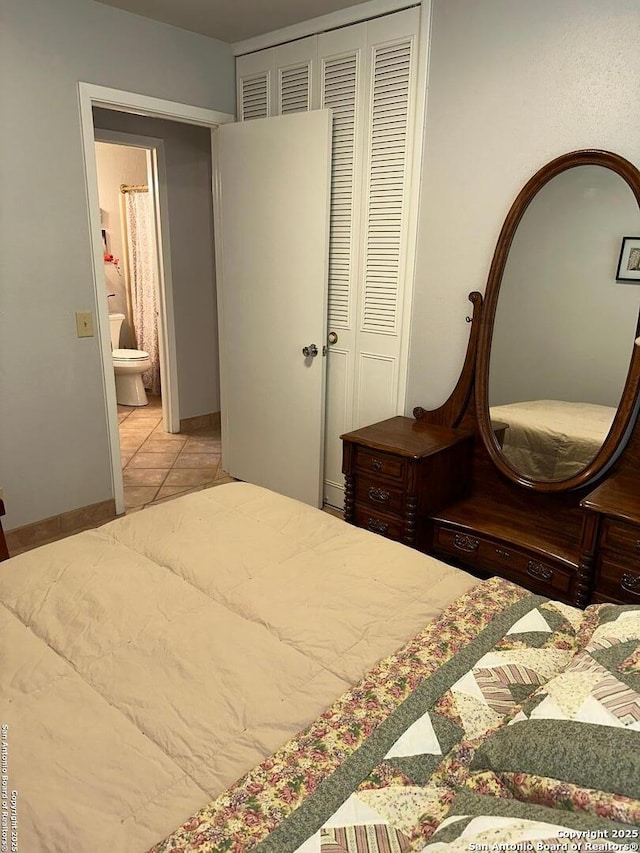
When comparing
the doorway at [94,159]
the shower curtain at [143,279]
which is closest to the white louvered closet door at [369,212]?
the doorway at [94,159]

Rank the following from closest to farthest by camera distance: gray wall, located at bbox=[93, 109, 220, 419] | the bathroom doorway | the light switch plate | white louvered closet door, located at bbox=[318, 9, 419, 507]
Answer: white louvered closet door, located at bbox=[318, 9, 419, 507]
the light switch plate
gray wall, located at bbox=[93, 109, 220, 419]
the bathroom doorway

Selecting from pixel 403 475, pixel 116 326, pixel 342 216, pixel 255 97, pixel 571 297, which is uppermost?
pixel 255 97

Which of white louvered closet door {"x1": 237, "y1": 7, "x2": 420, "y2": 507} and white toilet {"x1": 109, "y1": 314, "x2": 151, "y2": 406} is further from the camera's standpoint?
white toilet {"x1": 109, "y1": 314, "x2": 151, "y2": 406}

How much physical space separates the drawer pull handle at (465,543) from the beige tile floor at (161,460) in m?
1.84

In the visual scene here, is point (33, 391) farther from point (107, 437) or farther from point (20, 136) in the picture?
point (20, 136)

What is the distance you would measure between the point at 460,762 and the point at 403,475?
1.57 meters

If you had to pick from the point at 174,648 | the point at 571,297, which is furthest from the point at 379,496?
the point at 174,648

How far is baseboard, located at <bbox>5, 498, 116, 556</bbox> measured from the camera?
298cm

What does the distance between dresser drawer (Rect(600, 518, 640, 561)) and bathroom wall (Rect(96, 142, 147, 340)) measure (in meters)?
5.00

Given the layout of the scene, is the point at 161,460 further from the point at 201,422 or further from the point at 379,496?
the point at 379,496

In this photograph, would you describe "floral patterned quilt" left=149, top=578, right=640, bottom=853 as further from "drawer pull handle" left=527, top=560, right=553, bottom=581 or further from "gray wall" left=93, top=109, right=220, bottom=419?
"gray wall" left=93, top=109, right=220, bottom=419

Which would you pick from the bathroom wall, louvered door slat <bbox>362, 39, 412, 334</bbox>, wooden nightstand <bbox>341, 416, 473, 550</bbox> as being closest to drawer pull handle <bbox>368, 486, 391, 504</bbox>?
wooden nightstand <bbox>341, 416, 473, 550</bbox>

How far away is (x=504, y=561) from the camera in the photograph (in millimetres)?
2363

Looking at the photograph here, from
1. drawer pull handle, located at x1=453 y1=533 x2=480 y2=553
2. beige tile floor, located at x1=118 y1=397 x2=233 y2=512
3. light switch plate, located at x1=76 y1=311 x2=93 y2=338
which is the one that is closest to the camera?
drawer pull handle, located at x1=453 y1=533 x2=480 y2=553
